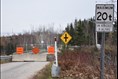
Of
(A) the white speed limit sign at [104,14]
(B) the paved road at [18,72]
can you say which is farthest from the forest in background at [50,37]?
(A) the white speed limit sign at [104,14]

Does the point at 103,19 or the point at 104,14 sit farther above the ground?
the point at 104,14

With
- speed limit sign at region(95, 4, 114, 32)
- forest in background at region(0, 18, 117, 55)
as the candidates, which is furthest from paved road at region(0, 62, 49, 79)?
forest in background at region(0, 18, 117, 55)

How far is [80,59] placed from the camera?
22000 mm

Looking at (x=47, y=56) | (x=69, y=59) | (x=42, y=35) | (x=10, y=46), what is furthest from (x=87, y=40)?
(x=69, y=59)

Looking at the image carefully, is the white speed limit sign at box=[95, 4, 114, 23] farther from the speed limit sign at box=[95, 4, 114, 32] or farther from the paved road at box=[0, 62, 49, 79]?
the paved road at box=[0, 62, 49, 79]

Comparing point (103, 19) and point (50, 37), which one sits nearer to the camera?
point (103, 19)

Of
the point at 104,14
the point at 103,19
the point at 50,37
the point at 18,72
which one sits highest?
the point at 104,14

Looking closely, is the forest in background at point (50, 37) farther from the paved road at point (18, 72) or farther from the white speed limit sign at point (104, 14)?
the white speed limit sign at point (104, 14)

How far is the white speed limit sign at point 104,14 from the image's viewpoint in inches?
430

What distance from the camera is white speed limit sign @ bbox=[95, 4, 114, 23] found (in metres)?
10.9

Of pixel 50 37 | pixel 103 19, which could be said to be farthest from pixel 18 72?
pixel 50 37

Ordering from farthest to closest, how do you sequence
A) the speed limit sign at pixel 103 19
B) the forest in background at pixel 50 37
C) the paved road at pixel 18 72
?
the forest in background at pixel 50 37
the paved road at pixel 18 72
the speed limit sign at pixel 103 19

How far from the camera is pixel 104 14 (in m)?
10.9

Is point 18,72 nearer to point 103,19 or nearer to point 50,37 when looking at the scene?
point 103,19
